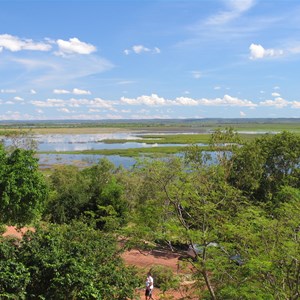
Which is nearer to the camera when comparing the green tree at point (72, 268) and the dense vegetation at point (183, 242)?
the dense vegetation at point (183, 242)

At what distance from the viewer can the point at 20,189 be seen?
21.2 metres

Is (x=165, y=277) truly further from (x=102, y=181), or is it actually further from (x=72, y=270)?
(x=102, y=181)

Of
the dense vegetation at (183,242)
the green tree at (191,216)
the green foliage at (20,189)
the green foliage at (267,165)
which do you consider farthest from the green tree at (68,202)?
the green tree at (191,216)

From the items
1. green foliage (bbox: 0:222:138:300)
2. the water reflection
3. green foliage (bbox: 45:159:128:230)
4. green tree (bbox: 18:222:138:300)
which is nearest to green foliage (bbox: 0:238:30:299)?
green foliage (bbox: 0:222:138:300)

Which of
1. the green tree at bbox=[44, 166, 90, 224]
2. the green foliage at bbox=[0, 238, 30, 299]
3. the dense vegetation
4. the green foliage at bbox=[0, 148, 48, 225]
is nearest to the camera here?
the dense vegetation

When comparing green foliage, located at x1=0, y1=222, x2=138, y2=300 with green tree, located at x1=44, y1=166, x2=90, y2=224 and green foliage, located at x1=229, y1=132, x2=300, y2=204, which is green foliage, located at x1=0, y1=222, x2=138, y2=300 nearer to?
green tree, located at x1=44, y1=166, x2=90, y2=224

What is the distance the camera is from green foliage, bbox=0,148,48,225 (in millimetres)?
21031

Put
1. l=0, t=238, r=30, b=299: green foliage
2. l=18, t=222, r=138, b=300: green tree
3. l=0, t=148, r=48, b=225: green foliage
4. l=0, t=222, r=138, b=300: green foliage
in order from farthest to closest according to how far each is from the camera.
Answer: l=0, t=148, r=48, b=225: green foliage < l=18, t=222, r=138, b=300: green tree < l=0, t=222, r=138, b=300: green foliage < l=0, t=238, r=30, b=299: green foliage

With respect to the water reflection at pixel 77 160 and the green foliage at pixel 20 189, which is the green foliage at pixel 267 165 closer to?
the green foliage at pixel 20 189

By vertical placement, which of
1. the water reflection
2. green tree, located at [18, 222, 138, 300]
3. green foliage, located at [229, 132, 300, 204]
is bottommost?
the water reflection

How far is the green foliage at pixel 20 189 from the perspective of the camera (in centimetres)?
2103

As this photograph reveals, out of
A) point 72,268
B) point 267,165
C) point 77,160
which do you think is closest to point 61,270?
point 72,268

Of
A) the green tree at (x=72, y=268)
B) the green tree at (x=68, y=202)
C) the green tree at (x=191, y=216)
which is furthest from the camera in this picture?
the green tree at (x=68, y=202)

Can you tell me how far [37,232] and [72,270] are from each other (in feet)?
8.54
